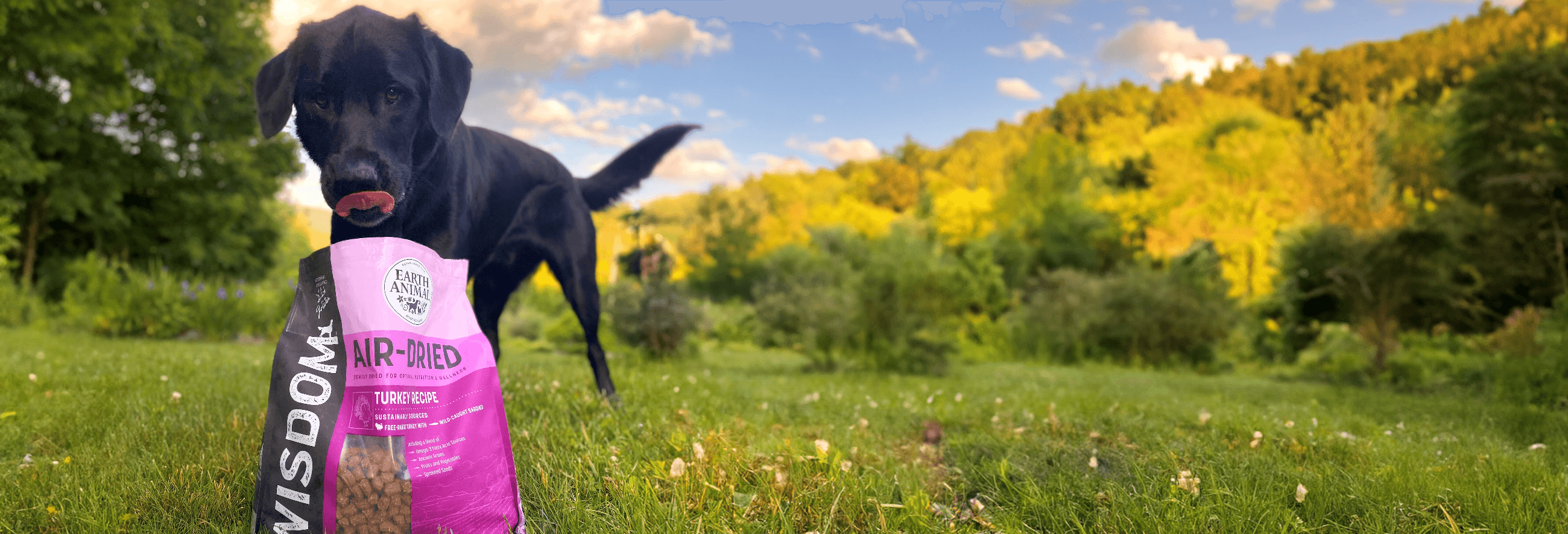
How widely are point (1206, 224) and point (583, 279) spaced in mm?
23207

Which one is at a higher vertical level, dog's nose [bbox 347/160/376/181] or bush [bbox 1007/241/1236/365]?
dog's nose [bbox 347/160/376/181]

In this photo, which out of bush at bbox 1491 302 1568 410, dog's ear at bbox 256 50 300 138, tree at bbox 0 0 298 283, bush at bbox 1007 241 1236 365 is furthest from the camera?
bush at bbox 1007 241 1236 365

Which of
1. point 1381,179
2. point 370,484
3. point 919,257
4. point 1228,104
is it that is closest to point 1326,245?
point 919,257

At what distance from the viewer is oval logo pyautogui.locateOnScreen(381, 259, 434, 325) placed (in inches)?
65.8

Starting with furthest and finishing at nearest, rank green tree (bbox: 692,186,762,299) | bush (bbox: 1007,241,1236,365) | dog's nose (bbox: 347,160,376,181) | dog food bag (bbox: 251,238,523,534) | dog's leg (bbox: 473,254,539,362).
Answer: green tree (bbox: 692,186,762,299) → bush (bbox: 1007,241,1236,365) → dog's leg (bbox: 473,254,539,362) → dog's nose (bbox: 347,160,376,181) → dog food bag (bbox: 251,238,523,534)

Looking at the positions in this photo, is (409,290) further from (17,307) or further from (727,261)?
(727,261)

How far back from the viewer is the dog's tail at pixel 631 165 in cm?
363

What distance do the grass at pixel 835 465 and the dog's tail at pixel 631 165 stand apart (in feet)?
3.46

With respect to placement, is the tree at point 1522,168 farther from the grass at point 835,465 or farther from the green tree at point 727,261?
the green tree at point 727,261

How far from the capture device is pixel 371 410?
5.24 ft

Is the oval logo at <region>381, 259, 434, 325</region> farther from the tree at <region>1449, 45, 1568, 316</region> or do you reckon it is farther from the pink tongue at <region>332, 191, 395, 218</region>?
the tree at <region>1449, 45, 1568, 316</region>

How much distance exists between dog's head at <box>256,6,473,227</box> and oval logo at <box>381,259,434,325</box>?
0.87 ft

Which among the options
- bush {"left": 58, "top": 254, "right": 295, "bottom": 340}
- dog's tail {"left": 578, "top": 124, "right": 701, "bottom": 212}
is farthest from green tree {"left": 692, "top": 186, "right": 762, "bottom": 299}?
dog's tail {"left": 578, "top": 124, "right": 701, "bottom": 212}

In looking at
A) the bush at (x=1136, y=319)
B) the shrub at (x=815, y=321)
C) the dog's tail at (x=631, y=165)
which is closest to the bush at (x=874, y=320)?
the shrub at (x=815, y=321)
